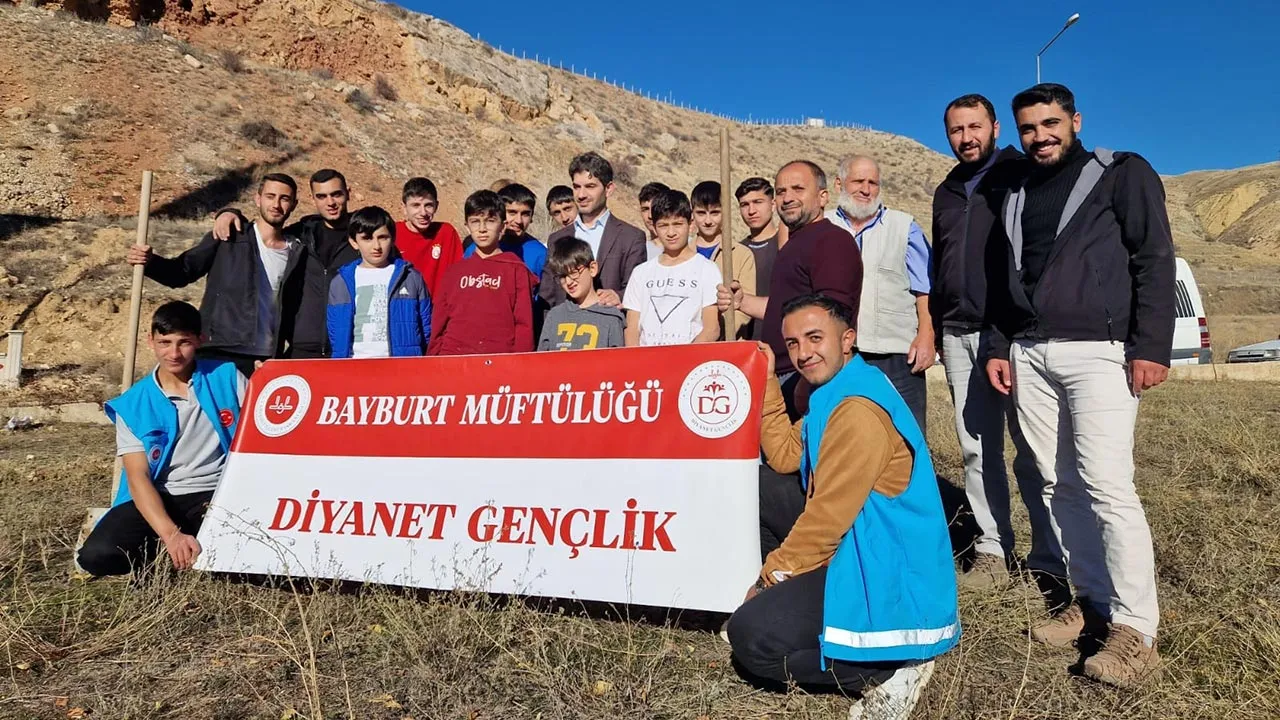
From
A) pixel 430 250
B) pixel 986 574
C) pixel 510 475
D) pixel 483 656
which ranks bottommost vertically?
pixel 483 656

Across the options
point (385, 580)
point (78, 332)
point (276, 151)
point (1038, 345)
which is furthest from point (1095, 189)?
point (276, 151)

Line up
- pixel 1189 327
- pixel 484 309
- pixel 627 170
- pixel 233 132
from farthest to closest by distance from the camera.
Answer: pixel 627 170, pixel 233 132, pixel 1189 327, pixel 484 309

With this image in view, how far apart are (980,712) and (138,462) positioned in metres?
4.13

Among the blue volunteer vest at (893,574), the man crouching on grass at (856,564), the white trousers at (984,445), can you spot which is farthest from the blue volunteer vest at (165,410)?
the white trousers at (984,445)

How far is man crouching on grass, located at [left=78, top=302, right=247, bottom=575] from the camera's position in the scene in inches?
161

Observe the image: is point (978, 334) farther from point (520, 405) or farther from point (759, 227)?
point (520, 405)

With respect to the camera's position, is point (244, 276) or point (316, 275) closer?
point (244, 276)

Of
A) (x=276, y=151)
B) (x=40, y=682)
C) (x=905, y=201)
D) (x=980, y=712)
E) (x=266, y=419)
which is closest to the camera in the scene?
(x=980, y=712)

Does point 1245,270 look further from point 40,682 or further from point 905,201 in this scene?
point 40,682

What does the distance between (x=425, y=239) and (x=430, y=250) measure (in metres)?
0.11

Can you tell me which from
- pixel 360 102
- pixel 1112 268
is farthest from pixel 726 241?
pixel 360 102

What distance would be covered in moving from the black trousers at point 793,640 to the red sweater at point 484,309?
2.51 meters

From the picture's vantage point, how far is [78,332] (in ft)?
46.0

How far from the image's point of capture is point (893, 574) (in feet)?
8.36
